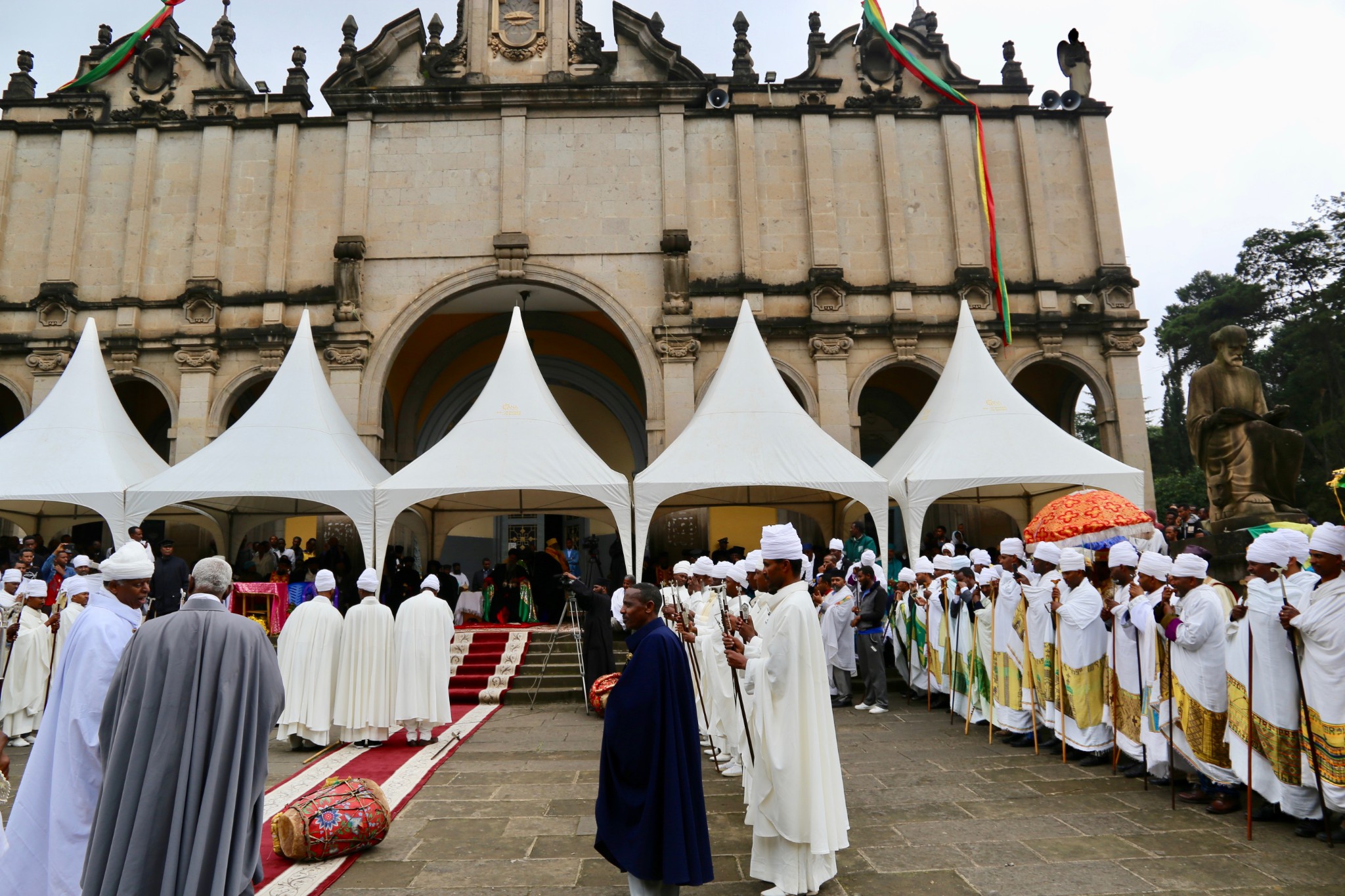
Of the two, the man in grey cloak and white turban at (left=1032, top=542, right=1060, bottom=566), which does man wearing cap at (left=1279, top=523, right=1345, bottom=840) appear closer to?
white turban at (left=1032, top=542, right=1060, bottom=566)

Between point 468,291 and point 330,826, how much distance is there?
14368mm

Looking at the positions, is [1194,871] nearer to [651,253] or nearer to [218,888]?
[218,888]

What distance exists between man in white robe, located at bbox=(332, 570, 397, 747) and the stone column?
10654mm

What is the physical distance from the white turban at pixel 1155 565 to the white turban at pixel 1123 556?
0.65 metres

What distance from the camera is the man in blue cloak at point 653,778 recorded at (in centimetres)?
384

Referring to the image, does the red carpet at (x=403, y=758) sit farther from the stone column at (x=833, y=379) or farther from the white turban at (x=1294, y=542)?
the stone column at (x=833, y=379)

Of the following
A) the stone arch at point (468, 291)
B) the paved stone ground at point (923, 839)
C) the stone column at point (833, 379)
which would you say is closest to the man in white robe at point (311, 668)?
the paved stone ground at point (923, 839)

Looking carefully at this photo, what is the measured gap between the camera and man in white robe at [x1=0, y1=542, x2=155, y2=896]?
4035 mm

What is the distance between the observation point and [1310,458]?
103ft

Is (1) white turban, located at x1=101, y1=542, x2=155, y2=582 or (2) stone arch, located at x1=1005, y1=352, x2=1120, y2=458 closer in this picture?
(1) white turban, located at x1=101, y1=542, x2=155, y2=582

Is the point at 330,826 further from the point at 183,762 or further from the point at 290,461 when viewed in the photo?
the point at 290,461

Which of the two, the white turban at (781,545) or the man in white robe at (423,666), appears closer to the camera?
the white turban at (781,545)

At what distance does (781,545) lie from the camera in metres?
4.68

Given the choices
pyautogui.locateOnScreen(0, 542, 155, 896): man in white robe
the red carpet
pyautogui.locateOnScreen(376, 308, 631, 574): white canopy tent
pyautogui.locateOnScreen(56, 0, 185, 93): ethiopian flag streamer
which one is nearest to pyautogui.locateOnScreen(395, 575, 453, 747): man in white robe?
the red carpet
